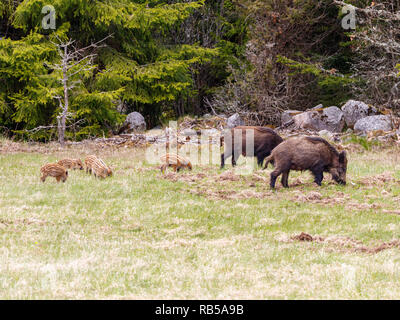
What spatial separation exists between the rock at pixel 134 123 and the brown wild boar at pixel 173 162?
29.5ft

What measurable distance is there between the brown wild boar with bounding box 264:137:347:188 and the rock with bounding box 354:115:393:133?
8.32m

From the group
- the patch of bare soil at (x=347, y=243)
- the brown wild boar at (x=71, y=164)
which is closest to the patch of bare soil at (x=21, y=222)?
the patch of bare soil at (x=347, y=243)

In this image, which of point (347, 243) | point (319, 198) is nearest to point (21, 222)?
point (347, 243)

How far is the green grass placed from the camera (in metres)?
5.72

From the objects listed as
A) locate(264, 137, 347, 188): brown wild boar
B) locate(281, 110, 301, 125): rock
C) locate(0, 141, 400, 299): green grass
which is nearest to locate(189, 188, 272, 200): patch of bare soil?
locate(0, 141, 400, 299): green grass

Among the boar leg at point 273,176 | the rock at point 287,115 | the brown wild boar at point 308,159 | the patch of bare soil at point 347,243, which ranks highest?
the rock at point 287,115

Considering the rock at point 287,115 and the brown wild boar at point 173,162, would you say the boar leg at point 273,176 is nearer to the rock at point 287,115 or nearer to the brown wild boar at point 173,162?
the brown wild boar at point 173,162

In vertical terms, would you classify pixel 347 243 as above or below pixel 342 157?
below

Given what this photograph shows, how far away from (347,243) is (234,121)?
1318 centimetres

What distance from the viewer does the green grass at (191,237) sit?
5719mm

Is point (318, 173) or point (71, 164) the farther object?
point (71, 164)

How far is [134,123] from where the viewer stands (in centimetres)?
2205

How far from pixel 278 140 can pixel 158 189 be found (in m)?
3.55

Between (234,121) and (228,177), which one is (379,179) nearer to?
(228,177)
